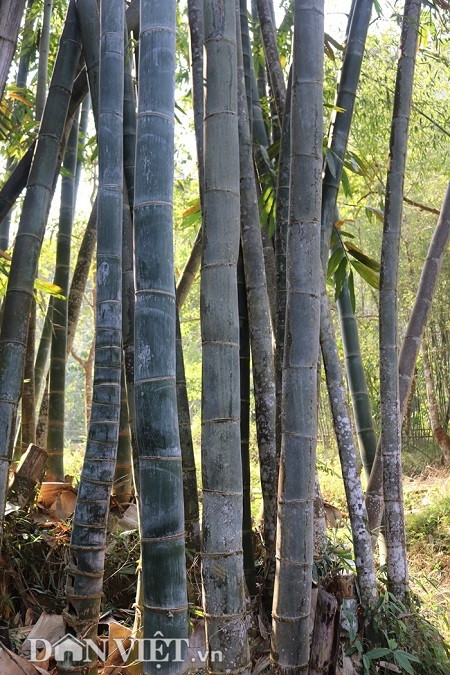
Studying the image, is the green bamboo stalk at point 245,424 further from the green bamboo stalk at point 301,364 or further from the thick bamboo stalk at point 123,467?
the thick bamboo stalk at point 123,467

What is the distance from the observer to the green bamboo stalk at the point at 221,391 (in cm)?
166

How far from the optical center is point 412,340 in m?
3.26

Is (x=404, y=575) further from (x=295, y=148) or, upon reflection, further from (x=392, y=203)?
(x=295, y=148)

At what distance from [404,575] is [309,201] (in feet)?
5.04

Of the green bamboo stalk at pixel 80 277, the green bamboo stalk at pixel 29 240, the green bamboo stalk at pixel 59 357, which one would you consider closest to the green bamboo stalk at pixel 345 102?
the green bamboo stalk at pixel 29 240

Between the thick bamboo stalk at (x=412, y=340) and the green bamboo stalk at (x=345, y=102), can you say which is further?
the thick bamboo stalk at (x=412, y=340)

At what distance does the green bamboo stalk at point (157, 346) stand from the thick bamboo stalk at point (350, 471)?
1.03 metres

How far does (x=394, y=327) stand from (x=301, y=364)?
980mm

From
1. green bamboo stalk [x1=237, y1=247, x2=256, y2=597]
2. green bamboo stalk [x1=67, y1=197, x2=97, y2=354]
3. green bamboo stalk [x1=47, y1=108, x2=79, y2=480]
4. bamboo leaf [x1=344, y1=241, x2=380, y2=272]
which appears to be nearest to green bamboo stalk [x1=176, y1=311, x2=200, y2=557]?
green bamboo stalk [x1=237, y1=247, x2=256, y2=597]

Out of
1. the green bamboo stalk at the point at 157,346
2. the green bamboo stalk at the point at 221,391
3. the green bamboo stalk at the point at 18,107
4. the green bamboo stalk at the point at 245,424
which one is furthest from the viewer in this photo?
the green bamboo stalk at the point at 18,107

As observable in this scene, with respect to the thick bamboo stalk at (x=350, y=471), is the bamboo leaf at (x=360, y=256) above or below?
above

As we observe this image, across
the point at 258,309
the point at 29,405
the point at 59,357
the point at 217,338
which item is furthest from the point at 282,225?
the point at 29,405

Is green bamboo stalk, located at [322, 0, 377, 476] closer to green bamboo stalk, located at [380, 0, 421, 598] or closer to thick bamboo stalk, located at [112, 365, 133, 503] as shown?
green bamboo stalk, located at [380, 0, 421, 598]

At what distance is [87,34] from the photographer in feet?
8.45
